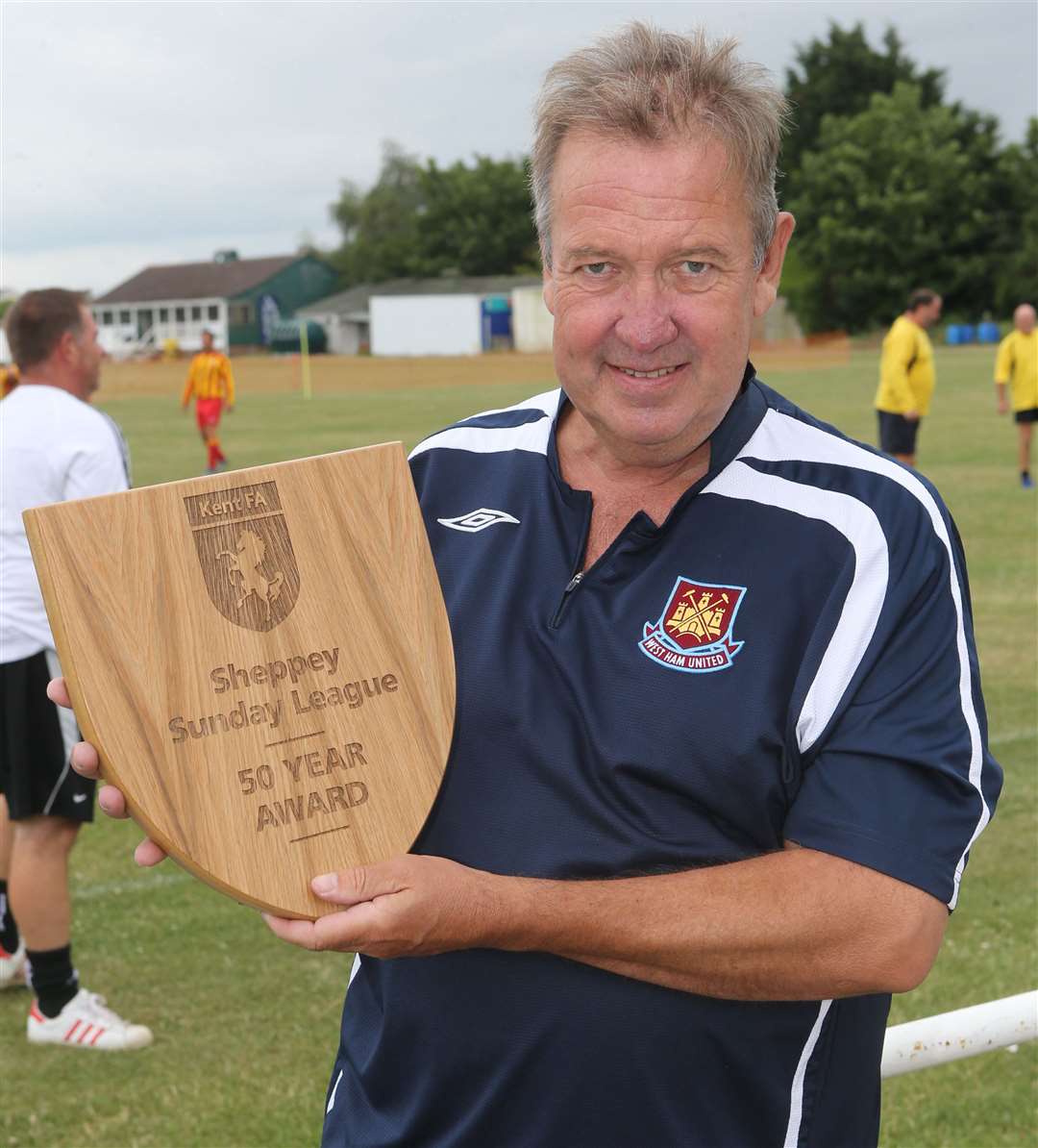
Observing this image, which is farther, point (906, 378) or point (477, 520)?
point (906, 378)

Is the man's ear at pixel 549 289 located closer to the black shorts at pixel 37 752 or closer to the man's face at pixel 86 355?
the black shorts at pixel 37 752

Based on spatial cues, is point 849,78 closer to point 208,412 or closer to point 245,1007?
point 208,412

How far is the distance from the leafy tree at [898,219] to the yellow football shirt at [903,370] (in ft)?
165

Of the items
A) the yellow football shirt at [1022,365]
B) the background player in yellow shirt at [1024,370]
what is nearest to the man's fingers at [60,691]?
the background player in yellow shirt at [1024,370]

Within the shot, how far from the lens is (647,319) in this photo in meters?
1.87

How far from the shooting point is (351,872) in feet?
5.54

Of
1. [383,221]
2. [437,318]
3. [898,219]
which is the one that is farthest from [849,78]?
[383,221]

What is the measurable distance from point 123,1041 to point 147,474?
16.2m

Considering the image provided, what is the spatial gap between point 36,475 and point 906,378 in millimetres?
11009

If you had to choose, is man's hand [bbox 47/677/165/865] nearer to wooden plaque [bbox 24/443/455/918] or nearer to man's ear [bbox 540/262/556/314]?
wooden plaque [bbox 24/443/455/918]

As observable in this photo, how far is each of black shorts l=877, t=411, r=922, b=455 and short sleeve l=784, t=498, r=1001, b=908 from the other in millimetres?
12906

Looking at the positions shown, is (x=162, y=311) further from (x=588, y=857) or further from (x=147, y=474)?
(x=588, y=857)

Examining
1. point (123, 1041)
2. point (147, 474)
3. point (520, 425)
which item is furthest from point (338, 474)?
point (147, 474)

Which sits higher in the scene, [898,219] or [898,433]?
[898,219]
